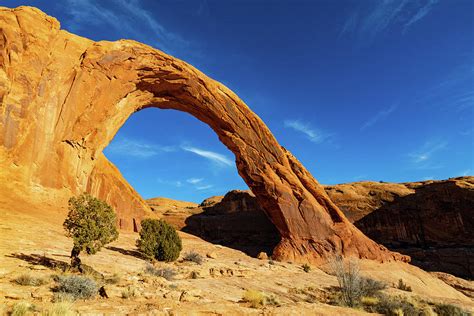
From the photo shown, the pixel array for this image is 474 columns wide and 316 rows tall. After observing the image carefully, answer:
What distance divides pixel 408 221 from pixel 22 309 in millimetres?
43055

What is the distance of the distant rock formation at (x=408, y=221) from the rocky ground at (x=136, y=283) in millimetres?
20234

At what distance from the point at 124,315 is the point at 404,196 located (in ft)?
147

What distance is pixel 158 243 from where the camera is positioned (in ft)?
50.5

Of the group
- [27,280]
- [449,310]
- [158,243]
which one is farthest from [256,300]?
[158,243]

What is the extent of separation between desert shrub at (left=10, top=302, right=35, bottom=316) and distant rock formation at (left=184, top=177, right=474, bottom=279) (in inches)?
1159

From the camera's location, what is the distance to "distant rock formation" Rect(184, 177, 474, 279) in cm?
3412

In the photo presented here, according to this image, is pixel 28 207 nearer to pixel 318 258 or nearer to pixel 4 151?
pixel 4 151

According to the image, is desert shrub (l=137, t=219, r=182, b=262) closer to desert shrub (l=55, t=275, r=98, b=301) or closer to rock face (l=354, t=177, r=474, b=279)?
desert shrub (l=55, t=275, r=98, b=301)

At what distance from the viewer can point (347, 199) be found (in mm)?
43469

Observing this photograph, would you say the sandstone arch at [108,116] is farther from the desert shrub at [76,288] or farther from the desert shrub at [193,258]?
the desert shrub at [76,288]

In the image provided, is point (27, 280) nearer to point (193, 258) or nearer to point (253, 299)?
point (253, 299)

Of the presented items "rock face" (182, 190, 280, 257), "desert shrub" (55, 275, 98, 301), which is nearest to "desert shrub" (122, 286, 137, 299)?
"desert shrub" (55, 275, 98, 301)

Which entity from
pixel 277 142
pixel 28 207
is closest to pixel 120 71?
pixel 28 207

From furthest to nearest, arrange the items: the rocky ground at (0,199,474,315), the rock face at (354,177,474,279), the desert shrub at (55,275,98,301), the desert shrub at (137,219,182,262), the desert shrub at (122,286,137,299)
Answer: the rock face at (354,177,474,279) → the desert shrub at (137,219,182,262) → the desert shrub at (122,286,137,299) → the desert shrub at (55,275,98,301) → the rocky ground at (0,199,474,315)
